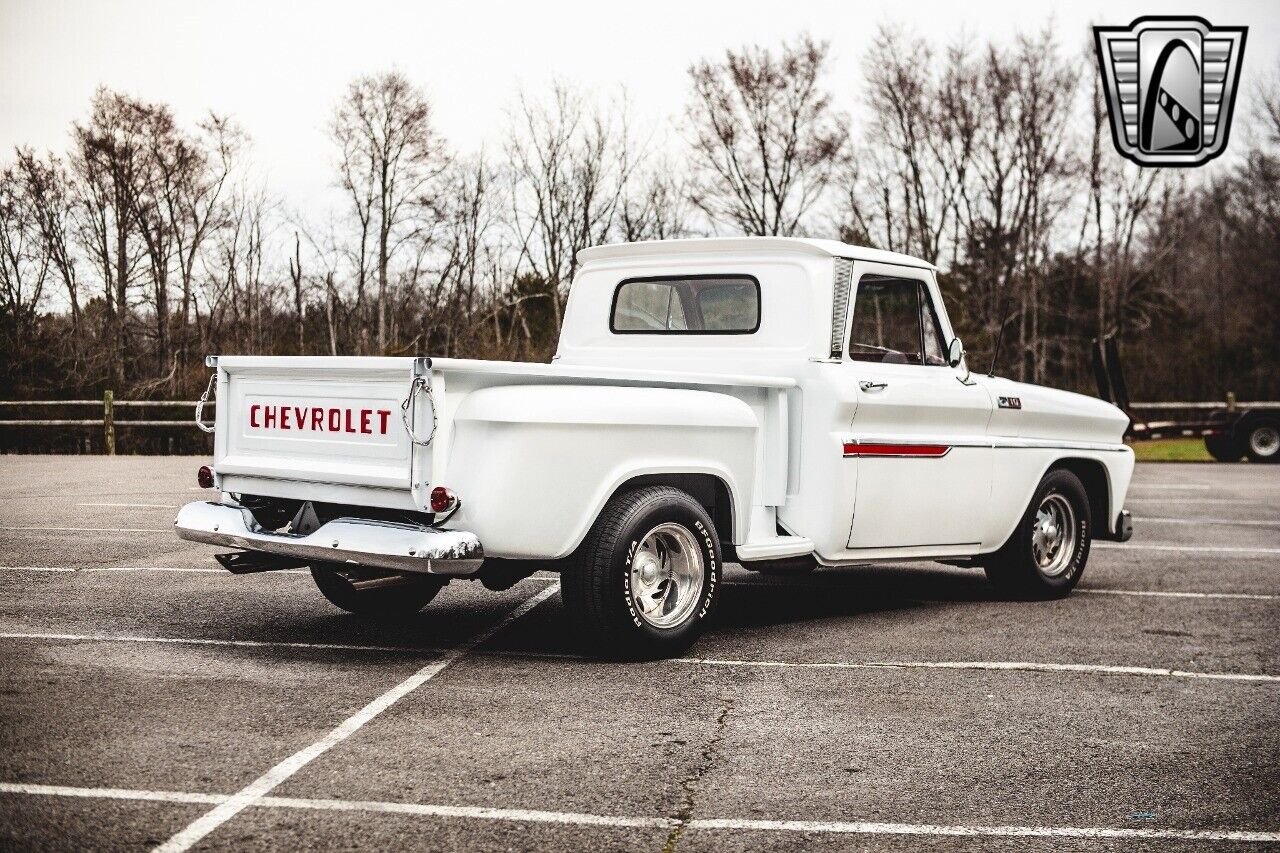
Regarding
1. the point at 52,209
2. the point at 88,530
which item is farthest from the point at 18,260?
the point at 88,530

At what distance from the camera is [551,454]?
18.8 ft

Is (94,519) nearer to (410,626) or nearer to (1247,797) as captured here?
(410,626)

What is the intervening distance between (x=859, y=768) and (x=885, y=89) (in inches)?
1248

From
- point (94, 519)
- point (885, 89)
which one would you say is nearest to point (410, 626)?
point (94, 519)

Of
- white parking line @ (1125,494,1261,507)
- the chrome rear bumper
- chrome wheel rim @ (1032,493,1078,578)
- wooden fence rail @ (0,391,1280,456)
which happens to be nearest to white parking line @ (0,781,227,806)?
the chrome rear bumper

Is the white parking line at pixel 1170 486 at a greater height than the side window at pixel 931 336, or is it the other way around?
the side window at pixel 931 336

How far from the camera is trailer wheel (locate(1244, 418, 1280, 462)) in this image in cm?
2642

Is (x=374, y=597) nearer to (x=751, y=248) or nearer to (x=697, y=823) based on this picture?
(x=751, y=248)

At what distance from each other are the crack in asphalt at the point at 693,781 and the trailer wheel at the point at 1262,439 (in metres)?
23.8

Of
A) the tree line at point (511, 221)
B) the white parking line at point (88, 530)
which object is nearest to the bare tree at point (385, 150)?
the tree line at point (511, 221)

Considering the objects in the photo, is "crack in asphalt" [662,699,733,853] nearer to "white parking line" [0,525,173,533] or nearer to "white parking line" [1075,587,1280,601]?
"white parking line" [1075,587,1280,601]

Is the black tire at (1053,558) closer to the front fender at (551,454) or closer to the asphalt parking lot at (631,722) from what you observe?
the asphalt parking lot at (631,722)

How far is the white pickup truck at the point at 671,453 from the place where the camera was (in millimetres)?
5703

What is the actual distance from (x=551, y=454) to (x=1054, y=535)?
4.40 m
